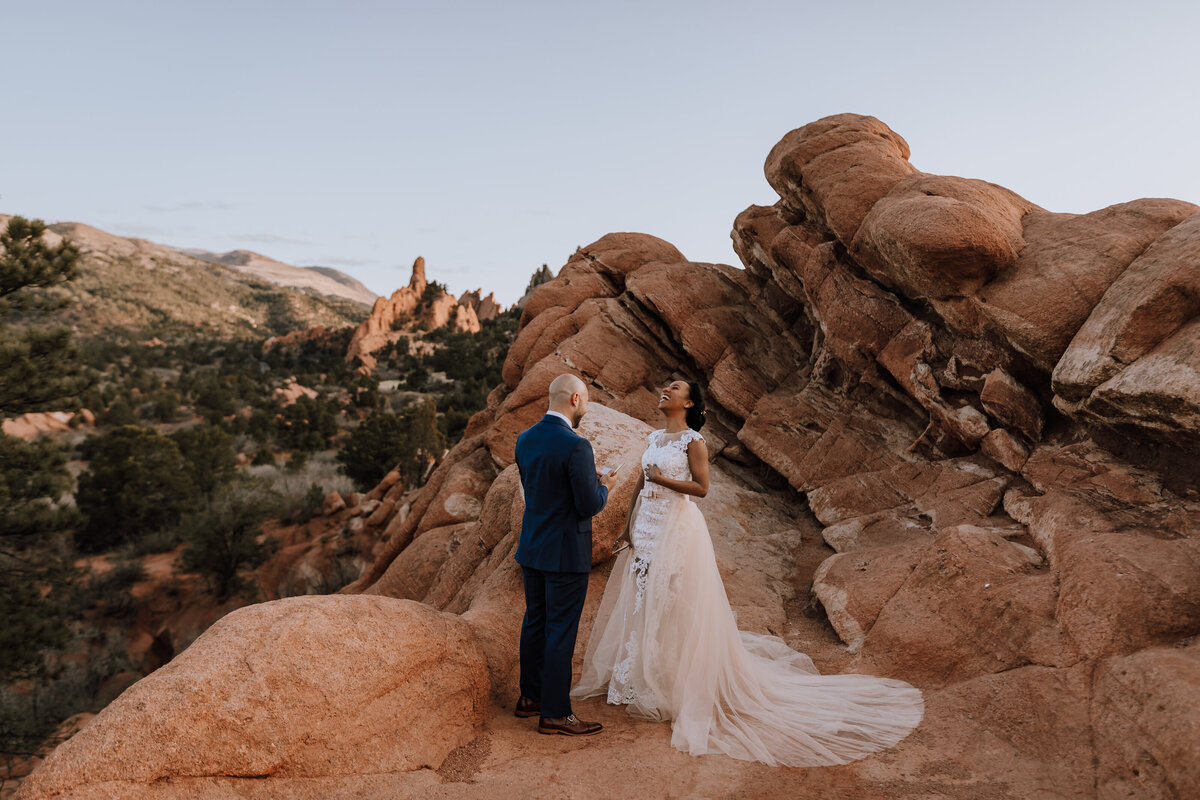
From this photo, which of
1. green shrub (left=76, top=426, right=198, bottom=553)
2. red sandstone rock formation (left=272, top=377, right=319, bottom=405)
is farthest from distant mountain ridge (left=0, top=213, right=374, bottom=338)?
green shrub (left=76, top=426, right=198, bottom=553)

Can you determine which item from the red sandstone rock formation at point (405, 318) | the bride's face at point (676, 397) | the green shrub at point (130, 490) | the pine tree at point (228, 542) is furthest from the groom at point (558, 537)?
the red sandstone rock formation at point (405, 318)

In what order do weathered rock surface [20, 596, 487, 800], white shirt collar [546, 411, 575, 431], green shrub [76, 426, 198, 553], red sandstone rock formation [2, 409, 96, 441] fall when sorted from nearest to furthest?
weathered rock surface [20, 596, 487, 800], white shirt collar [546, 411, 575, 431], green shrub [76, 426, 198, 553], red sandstone rock formation [2, 409, 96, 441]

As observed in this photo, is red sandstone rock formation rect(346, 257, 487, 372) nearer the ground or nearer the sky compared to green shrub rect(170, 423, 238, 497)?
nearer the sky

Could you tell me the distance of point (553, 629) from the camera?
187 inches

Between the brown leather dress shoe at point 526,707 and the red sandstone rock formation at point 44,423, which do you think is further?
the red sandstone rock formation at point 44,423

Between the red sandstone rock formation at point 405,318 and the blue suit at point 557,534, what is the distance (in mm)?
56022

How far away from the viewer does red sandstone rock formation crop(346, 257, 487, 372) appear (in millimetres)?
63056

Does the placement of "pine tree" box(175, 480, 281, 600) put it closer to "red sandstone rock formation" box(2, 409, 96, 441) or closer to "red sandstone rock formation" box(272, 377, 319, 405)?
"red sandstone rock formation" box(2, 409, 96, 441)

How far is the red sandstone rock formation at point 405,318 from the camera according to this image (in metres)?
63.1

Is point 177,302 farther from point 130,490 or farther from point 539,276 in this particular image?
point 130,490

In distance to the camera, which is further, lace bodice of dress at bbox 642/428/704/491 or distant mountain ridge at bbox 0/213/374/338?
distant mountain ridge at bbox 0/213/374/338

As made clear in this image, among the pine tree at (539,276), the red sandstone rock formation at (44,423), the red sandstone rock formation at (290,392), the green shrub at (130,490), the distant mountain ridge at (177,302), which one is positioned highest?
the pine tree at (539,276)

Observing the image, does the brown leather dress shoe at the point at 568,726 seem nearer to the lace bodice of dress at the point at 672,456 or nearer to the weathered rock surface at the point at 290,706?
the weathered rock surface at the point at 290,706

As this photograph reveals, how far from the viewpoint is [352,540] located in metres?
19.3
